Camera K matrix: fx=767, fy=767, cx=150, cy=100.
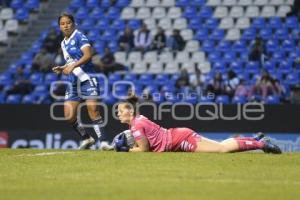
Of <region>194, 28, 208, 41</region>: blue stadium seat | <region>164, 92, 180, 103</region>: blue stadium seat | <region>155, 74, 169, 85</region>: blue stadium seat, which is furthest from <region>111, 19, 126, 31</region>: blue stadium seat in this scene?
<region>164, 92, 180, 103</region>: blue stadium seat

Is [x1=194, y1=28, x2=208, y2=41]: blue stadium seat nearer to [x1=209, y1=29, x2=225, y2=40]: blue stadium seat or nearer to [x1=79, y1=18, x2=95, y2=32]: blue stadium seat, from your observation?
[x1=209, y1=29, x2=225, y2=40]: blue stadium seat

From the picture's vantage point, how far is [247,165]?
11500mm

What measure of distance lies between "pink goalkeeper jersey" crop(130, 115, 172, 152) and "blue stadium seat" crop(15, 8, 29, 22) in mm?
15318

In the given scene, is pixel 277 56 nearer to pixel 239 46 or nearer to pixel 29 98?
pixel 239 46

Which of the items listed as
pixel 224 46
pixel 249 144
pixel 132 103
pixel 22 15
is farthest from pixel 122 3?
pixel 249 144

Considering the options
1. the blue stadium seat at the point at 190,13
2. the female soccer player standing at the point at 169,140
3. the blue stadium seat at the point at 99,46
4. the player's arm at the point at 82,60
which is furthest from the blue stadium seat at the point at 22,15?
the female soccer player standing at the point at 169,140

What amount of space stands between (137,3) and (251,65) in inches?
220

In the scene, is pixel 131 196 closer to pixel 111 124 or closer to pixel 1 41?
pixel 111 124

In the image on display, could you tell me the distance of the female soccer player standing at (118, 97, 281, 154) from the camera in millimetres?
12812

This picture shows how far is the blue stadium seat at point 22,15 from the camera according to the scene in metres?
27.3

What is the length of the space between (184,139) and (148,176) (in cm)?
289

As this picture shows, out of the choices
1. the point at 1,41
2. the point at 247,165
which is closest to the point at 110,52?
the point at 1,41

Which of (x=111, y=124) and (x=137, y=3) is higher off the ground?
(x=137, y=3)

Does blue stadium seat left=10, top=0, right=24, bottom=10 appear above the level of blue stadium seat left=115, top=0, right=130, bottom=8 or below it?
above
